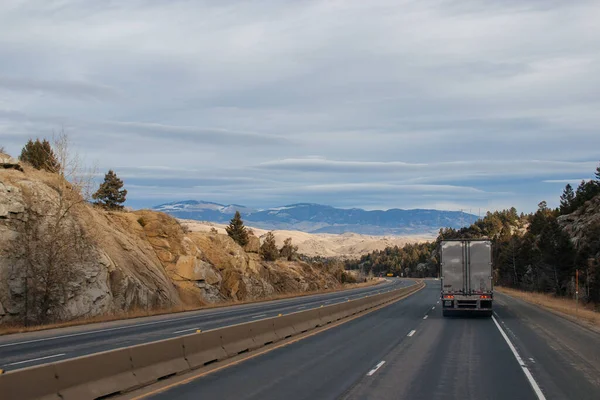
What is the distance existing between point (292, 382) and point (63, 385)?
4.52 meters

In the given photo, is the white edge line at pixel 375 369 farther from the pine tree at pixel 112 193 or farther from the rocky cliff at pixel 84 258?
the pine tree at pixel 112 193

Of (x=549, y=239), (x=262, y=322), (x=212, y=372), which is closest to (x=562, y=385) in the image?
(x=212, y=372)

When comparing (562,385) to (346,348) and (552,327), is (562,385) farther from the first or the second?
(552,327)

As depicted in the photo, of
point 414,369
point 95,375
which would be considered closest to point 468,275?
point 414,369

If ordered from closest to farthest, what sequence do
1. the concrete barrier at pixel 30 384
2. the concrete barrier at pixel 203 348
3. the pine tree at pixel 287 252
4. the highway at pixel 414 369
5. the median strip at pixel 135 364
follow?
the concrete barrier at pixel 30 384, the median strip at pixel 135 364, the highway at pixel 414 369, the concrete barrier at pixel 203 348, the pine tree at pixel 287 252

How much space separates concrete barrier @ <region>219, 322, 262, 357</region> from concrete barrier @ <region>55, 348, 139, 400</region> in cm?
472

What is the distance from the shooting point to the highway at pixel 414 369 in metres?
11.3

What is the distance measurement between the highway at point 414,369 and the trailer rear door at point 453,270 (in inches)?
286

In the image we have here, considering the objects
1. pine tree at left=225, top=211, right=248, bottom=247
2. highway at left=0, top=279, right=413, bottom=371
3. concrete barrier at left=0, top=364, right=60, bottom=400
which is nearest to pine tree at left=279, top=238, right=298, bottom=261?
pine tree at left=225, top=211, right=248, bottom=247

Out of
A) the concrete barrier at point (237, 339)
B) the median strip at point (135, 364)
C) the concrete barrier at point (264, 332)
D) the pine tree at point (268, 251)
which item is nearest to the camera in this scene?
the median strip at point (135, 364)

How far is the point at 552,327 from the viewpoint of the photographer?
26438mm

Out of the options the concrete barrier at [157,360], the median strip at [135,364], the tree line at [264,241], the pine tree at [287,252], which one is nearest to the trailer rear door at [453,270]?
the median strip at [135,364]

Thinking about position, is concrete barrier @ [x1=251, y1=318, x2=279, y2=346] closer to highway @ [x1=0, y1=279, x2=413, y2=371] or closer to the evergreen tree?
highway @ [x1=0, y1=279, x2=413, y2=371]

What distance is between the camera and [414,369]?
1429 centimetres
